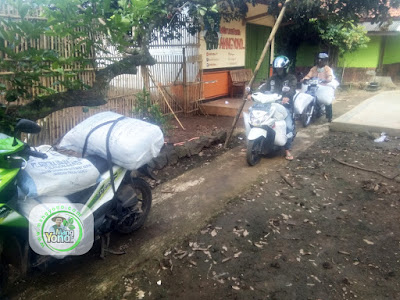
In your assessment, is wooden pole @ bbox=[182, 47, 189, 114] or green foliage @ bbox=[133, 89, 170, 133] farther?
wooden pole @ bbox=[182, 47, 189, 114]

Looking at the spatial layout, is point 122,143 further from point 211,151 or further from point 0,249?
point 211,151

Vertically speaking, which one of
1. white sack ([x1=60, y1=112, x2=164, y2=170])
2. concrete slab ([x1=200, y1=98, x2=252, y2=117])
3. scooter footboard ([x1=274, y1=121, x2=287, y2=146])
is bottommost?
concrete slab ([x1=200, y1=98, x2=252, y2=117])

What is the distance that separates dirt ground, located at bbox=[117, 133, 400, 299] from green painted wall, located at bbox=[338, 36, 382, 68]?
41.1 feet

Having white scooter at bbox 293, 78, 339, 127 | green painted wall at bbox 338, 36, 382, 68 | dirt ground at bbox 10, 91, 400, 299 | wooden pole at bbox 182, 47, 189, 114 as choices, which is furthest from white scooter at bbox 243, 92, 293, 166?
green painted wall at bbox 338, 36, 382, 68

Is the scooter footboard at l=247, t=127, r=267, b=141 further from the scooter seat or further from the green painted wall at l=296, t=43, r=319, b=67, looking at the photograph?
the green painted wall at l=296, t=43, r=319, b=67

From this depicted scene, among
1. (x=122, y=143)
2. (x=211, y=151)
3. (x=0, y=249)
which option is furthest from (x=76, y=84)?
(x=211, y=151)

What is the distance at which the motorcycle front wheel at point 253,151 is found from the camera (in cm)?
552

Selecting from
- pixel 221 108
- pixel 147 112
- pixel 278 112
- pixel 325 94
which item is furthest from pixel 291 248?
pixel 221 108

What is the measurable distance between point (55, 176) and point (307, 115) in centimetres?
710

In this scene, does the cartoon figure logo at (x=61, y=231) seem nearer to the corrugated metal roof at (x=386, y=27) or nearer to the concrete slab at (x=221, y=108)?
the concrete slab at (x=221, y=108)

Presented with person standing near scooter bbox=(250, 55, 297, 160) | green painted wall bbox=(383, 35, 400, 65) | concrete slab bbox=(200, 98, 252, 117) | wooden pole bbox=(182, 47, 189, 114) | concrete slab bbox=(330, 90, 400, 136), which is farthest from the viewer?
green painted wall bbox=(383, 35, 400, 65)

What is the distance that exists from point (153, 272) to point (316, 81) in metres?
7.02

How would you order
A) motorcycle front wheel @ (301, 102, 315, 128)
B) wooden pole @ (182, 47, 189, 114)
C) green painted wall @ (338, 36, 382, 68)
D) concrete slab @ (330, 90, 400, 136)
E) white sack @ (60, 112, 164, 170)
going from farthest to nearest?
green painted wall @ (338, 36, 382, 68) < wooden pole @ (182, 47, 189, 114) < motorcycle front wheel @ (301, 102, 315, 128) < concrete slab @ (330, 90, 400, 136) < white sack @ (60, 112, 164, 170)
